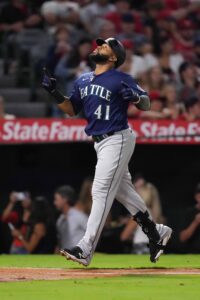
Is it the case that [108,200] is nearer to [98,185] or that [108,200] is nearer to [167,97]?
[98,185]

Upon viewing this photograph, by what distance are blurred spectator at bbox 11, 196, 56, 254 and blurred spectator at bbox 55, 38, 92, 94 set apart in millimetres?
2979

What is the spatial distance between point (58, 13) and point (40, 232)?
16.5 ft

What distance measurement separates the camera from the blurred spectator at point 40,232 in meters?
11.7

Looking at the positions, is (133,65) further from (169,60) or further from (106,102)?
(106,102)

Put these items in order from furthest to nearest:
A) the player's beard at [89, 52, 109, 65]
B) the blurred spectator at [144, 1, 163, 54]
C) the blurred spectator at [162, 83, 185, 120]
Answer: the blurred spectator at [144, 1, 163, 54]
the blurred spectator at [162, 83, 185, 120]
the player's beard at [89, 52, 109, 65]

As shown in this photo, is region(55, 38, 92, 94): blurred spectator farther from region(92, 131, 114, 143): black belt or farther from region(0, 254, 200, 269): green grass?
region(92, 131, 114, 143): black belt

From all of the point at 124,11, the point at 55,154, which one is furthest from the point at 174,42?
the point at 55,154

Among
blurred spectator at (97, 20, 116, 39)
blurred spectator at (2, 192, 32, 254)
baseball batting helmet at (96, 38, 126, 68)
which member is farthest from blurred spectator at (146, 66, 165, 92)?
baseball batting helmet at (96, 38, 126, 68)

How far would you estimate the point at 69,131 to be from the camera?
40.2 ft

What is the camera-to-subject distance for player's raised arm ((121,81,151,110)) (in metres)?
8.12

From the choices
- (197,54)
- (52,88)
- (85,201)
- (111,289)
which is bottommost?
(85,201)

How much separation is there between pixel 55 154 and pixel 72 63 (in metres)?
1.65

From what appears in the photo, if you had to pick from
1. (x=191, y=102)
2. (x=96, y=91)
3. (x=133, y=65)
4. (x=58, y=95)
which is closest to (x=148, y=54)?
(x=133, y=65)

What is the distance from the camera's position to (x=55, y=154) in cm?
1352
